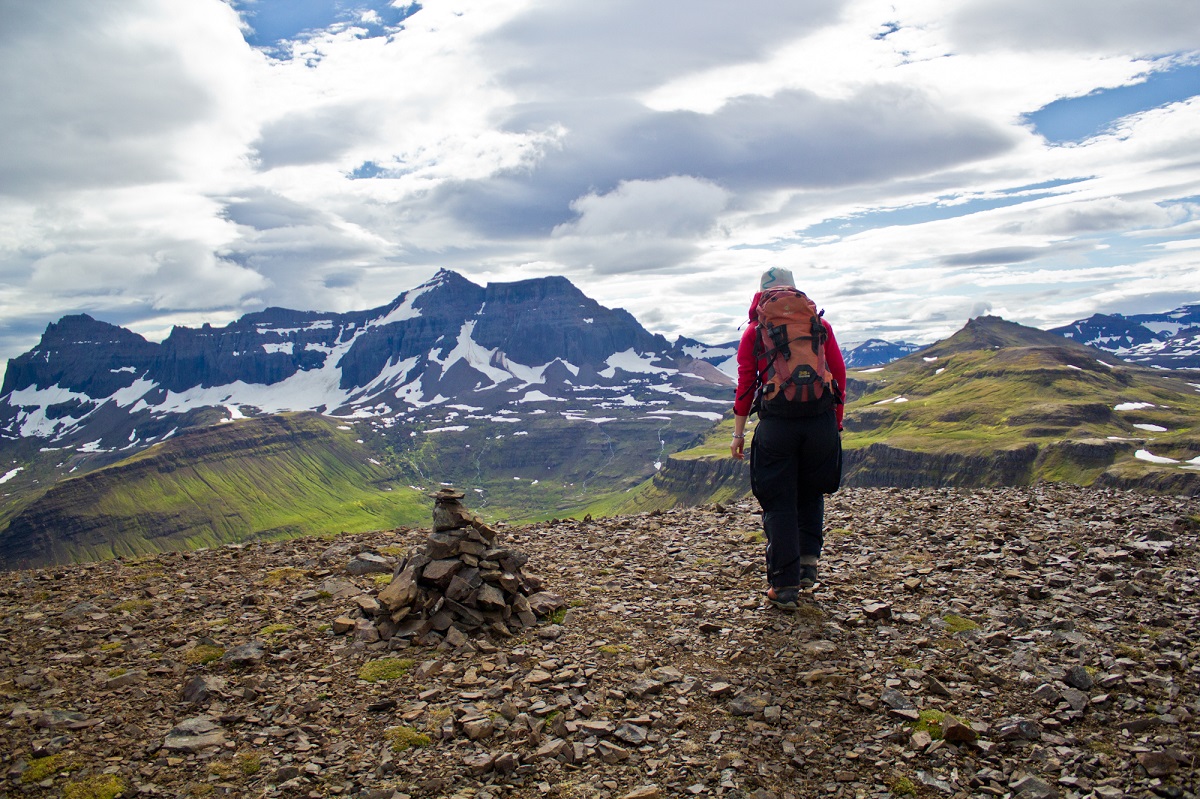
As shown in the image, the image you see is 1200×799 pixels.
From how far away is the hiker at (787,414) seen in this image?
10836 millimetres

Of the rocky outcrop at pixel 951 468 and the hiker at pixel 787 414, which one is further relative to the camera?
the rocky outcrop at pixel 951 468

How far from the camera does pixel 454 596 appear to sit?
1113cm

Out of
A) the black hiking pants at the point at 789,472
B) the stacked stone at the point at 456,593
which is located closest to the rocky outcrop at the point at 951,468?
the black hiking pants at the point at 789,472

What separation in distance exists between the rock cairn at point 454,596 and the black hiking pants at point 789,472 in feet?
13.2

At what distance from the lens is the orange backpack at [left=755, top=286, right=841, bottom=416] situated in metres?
10.8

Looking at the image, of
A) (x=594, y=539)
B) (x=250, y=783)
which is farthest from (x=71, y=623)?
(x=594, y=539)

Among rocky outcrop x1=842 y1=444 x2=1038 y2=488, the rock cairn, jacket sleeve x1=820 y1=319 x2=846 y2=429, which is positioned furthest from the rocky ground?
rocky outcrop x1=842 y1=444 x2=1038 y2=488

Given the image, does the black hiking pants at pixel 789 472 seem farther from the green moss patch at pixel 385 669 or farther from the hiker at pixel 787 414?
the green moss patch at pixel 385 669

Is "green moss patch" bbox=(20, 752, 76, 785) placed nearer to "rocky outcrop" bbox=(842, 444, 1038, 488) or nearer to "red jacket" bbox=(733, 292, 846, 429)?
"red jacket" bbox=(733, 292, 846, 429)

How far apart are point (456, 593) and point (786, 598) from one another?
5509 millimetres

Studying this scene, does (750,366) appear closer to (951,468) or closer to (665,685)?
(665,685)

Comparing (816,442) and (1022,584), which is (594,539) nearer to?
(816,442)

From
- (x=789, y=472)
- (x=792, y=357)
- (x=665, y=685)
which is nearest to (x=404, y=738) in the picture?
(x=665, y=685)

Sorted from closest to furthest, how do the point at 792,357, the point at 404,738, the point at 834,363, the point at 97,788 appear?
1. the point at 97,788
2. the point at 404,738
3. the point at 792,357
4. the point at 834,363
